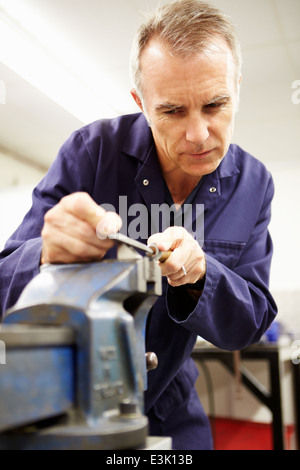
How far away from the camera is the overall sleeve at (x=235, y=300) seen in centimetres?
79

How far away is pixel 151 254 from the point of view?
1.77 ft

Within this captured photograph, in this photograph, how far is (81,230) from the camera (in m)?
0.50

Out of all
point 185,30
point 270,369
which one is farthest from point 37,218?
point 270,369

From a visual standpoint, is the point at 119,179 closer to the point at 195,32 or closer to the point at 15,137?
the point at 195,32

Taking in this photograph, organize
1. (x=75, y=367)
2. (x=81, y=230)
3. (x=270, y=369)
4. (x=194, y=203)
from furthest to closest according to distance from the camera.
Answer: (x=270, y=369) < (x=194, y=203) < (x=81, y=230) < (x=75, y=367)

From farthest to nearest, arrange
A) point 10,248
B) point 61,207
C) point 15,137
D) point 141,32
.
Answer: point 15,137 < point 141,32 < point 10,248 < point 61,207

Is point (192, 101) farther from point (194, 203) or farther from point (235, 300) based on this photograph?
point (235, 300)

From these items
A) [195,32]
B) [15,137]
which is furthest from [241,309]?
[15,137]

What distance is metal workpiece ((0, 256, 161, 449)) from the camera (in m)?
0.33

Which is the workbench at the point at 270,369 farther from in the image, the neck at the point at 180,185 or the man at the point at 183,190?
the neck at the point at 180,185

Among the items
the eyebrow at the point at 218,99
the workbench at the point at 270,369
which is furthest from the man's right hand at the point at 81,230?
the workbench at the point at 270,369

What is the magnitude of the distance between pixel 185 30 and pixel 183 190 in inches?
13.6

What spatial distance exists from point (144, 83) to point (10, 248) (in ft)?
1.36

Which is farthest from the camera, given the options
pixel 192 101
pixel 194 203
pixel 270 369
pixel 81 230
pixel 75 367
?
pixel 270 369
